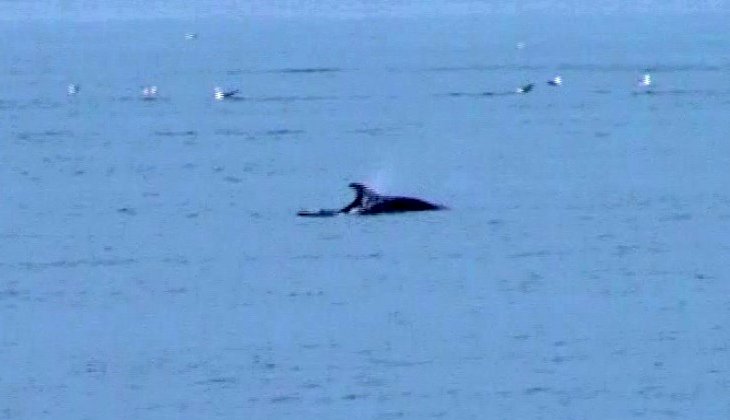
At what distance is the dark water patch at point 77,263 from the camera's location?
86.4ft

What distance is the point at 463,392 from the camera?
61.4 feet

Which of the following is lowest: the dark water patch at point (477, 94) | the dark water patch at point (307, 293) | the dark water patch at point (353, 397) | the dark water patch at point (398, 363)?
the dark water patch at point (353, 397)

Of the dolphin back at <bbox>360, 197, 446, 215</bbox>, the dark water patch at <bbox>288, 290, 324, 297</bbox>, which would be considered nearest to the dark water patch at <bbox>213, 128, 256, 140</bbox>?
the dolphin back at <bbox>360, 197, 446, 215</bbox>

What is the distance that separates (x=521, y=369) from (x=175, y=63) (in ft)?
297

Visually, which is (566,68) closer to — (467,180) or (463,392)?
(467,180)

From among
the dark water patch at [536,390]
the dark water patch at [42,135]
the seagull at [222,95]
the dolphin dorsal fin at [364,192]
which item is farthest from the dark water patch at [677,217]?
the seagull at [222,95]

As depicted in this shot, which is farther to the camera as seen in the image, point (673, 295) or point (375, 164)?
point (375, 164)

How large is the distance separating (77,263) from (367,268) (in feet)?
11.1

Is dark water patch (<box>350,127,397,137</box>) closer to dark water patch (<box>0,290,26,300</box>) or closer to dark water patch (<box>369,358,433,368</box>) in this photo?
dark water patch (<box>0,290,26,300</box>)

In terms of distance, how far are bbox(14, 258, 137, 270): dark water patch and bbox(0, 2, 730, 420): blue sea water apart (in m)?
0.04

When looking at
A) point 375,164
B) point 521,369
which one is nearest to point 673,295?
point 521,369

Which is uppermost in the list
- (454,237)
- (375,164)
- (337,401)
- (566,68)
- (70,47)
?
(70,47)

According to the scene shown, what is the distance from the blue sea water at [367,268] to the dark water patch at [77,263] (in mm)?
39

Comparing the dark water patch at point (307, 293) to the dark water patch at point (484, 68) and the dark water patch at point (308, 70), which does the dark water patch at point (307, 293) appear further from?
the dark water patch at point (484, 68)
